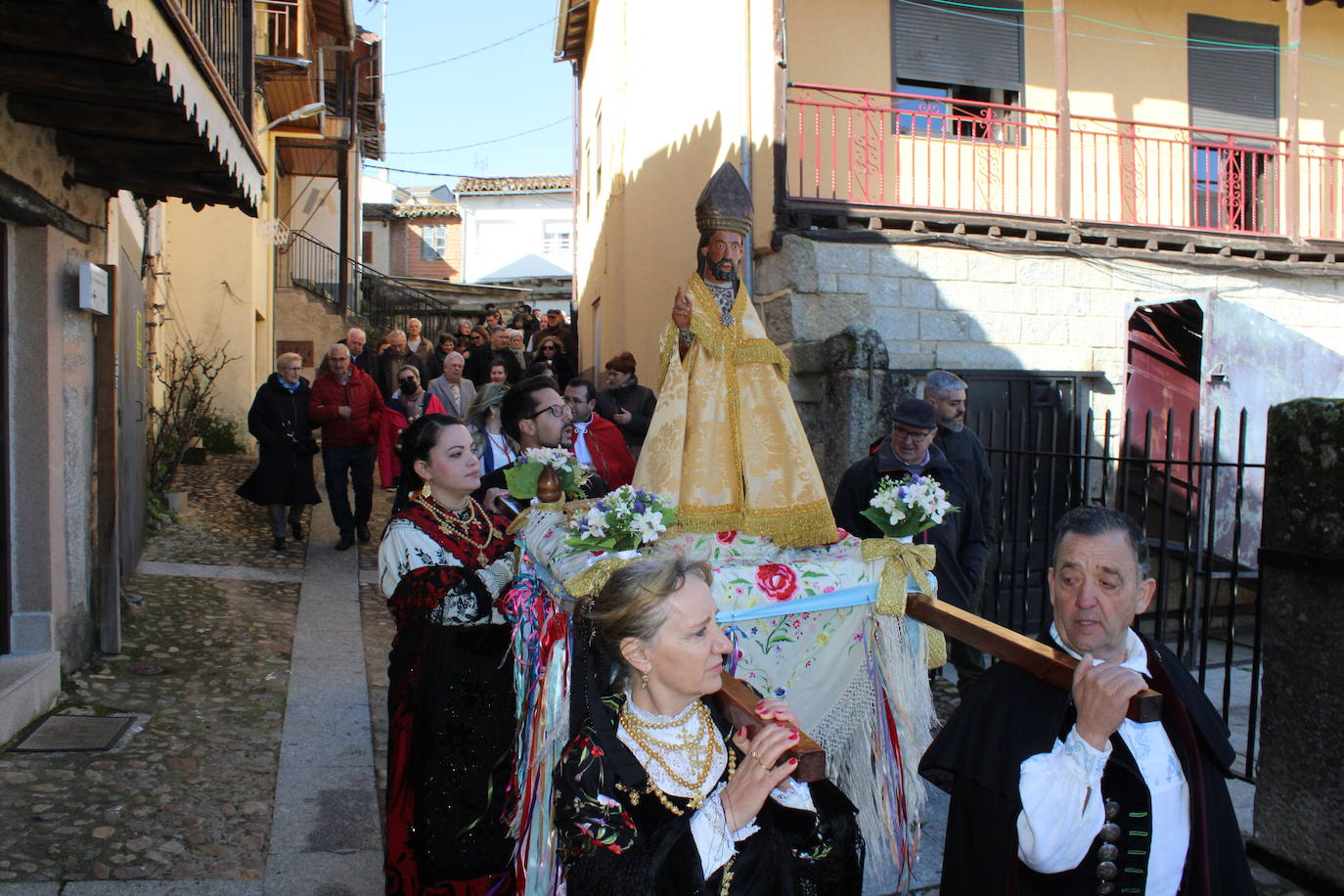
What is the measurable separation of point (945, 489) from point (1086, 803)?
3.16 m

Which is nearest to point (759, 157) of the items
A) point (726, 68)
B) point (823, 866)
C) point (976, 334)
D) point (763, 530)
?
point (726, 68)

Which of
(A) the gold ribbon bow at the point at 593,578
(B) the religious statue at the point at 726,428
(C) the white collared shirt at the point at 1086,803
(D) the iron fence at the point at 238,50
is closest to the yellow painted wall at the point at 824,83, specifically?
(D) the iron fence at the point at 238,50

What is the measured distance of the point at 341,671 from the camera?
20.1 feet

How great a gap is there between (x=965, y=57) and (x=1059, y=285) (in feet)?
8.61

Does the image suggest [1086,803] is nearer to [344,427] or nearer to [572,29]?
[344,427]

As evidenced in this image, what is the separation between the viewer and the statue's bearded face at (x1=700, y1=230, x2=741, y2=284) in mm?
3785

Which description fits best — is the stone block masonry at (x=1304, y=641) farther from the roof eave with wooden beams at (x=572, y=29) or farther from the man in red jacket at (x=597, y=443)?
the roof eave with wooden beams at (x=572, y=29)

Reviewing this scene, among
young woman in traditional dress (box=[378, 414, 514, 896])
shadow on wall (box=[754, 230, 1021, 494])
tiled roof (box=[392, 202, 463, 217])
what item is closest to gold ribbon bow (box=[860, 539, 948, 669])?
young woman in traditional dress (box=[378, 414, 514, 896])

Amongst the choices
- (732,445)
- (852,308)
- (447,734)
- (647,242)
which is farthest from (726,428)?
(647,242)

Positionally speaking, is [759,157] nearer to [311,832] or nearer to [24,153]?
[24,153]

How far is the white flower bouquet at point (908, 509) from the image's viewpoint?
3330mm

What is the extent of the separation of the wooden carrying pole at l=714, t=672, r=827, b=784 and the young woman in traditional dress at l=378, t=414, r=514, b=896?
121 cm

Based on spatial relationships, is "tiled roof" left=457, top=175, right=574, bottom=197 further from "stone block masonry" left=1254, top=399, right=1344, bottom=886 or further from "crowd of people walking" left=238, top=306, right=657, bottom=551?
"stone block masonry" left=1254, top=399, right=1344, bottom=886

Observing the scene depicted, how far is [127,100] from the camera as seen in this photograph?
4.66 metres
